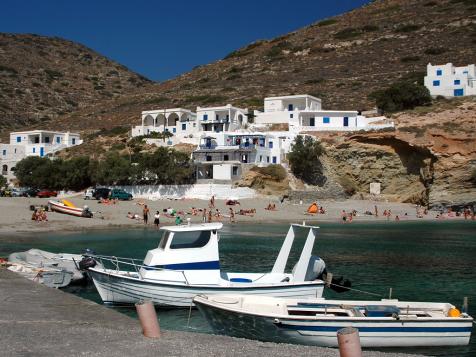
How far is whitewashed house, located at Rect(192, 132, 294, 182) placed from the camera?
211 feet

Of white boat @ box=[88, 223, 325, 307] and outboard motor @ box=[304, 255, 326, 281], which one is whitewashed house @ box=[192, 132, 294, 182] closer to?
outboard motor @ box=[304, 255, 326, 281]

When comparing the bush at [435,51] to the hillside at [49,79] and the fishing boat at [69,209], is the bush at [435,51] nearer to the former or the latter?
the fishing boat at [69,209]

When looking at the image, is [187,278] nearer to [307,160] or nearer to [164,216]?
[164,216]

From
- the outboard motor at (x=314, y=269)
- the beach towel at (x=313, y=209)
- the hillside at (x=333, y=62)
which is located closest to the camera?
the outboard motor at (x=314, y=269)

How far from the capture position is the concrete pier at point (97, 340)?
854cm

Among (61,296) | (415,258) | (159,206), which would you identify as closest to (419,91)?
(159,206)

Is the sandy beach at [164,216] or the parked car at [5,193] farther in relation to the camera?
the parked car at [5,193]

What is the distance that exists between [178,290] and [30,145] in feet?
230

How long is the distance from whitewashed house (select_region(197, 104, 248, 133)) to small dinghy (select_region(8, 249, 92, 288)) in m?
54.0

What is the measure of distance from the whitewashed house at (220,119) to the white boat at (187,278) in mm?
59273

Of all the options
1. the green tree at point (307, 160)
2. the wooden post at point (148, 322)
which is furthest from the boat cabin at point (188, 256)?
the green tree at point (307, 160)

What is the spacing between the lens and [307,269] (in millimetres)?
17297

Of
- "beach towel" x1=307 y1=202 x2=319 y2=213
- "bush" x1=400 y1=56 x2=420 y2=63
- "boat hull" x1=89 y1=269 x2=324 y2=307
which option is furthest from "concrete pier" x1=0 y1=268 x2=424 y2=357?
"bush" x1=400 y1=56 x2=420 y2=63

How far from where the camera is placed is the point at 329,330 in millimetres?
12359
